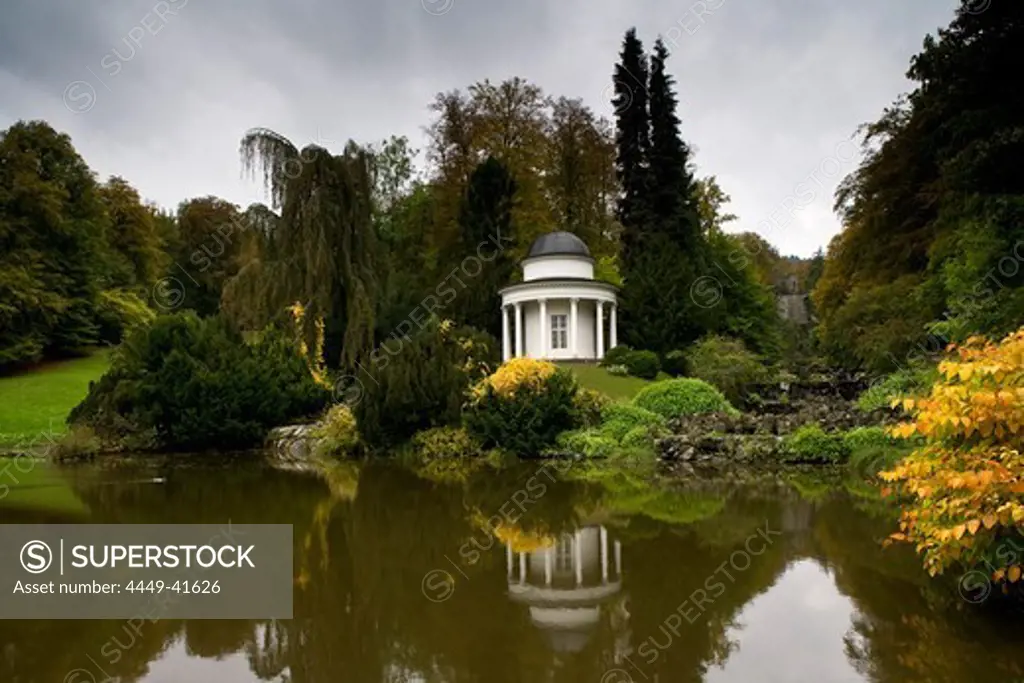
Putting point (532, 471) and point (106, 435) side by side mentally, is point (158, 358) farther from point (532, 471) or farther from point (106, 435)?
point (532, 471)

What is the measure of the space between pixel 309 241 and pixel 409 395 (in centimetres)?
733

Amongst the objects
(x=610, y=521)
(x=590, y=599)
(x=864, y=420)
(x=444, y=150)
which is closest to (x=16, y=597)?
(x=590, y=599)

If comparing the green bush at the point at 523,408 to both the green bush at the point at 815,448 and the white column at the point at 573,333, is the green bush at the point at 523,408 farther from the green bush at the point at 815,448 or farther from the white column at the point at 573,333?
the white column at the point at 573,333

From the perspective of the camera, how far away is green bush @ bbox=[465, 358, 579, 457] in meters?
17.2

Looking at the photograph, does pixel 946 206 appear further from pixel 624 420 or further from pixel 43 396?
pixel 43 396

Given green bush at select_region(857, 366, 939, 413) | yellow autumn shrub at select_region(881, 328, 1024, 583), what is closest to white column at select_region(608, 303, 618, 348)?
green bush at select_region(857, 366, 939, 413)

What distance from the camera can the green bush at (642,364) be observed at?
26.5 m

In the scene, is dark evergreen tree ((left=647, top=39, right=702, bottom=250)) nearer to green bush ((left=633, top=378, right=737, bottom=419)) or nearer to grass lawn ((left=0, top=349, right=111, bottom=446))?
green bush ((left=633, top=378, right=737, bottom=419))

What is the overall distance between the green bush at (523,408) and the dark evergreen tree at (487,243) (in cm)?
1391

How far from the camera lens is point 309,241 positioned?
22594 mm

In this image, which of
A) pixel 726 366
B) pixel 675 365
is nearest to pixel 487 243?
pixel 675 365

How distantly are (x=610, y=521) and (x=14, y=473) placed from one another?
43.1ft

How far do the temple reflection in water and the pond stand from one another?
3 cm

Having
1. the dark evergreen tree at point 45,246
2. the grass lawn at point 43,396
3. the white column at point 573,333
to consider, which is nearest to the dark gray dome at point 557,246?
the white column at point 573,333
